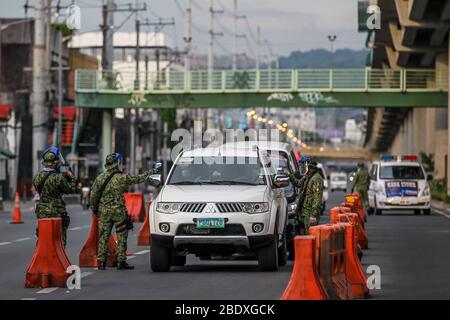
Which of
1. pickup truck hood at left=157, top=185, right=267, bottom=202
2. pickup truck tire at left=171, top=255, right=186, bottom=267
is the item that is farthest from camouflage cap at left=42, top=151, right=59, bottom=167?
pickup truck tire at left=171, top=255, right=186, bottom=267

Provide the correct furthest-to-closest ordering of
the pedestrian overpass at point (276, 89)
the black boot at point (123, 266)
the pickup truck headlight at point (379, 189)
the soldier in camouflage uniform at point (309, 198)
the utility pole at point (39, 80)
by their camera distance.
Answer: the pedestrian overpass at point (276, 89), the utility pole at point (39, 80), the pickup truck headlight at point (379, 189), the soldier in camouflage uniform at point (309, 198), the black boot at point (123, 266)

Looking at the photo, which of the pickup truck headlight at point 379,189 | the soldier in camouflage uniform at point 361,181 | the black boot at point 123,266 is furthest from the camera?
the pickup truck headlight at point 379,189

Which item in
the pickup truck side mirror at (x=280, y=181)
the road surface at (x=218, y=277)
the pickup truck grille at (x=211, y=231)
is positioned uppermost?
the pickup truck side mirror at (x=280, y=181)

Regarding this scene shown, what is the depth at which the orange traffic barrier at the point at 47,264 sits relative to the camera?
1811 cm

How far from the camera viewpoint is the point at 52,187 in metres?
20.3

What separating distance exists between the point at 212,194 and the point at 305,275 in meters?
6.91

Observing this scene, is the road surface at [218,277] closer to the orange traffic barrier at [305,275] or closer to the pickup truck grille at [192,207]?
the pickup truck grille at [192,207]

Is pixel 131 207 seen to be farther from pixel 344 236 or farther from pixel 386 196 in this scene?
pixel 344 236

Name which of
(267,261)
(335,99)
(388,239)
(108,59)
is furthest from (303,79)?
(267,261)

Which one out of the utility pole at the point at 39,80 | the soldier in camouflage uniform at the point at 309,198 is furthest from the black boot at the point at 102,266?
the utility pole at the point at 39,80

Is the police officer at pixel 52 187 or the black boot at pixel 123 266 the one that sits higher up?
the police officer at pixel 52 187

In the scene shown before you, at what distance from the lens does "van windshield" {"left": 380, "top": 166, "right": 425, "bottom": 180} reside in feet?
161

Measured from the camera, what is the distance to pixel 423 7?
56.9 m

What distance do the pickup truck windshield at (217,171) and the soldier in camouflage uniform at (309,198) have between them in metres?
2.75
